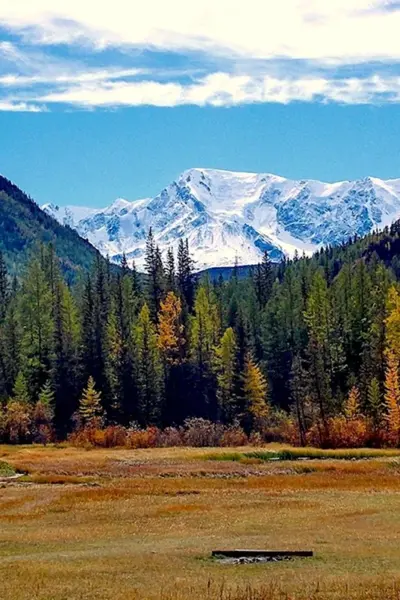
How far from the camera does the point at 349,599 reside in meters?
24.4

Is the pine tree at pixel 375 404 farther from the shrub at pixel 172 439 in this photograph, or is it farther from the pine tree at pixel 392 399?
the shrub at pixel 172 439

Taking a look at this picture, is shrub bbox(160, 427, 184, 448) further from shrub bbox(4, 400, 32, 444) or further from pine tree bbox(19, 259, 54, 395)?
pine tree bbox(19, 259, 54, 395)

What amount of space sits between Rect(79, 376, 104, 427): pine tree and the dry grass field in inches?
1461

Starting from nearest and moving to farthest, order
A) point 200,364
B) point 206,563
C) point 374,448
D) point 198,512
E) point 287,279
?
point 206,563 → point 198,512 → point 374,448 → point 200,364 → point 287,279

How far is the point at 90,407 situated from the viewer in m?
126

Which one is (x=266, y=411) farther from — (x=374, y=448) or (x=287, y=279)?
(x=287, y=279)

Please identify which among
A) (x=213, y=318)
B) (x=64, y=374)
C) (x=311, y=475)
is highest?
(x=213, y=318)

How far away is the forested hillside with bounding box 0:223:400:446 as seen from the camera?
389 ft

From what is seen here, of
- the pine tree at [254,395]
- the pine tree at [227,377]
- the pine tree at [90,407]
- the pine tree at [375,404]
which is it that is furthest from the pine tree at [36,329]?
Answer: the pine tree at [375,404]

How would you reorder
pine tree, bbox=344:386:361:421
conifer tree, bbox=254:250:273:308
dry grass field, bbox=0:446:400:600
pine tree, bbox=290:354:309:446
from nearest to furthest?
dry grass field, bbox=0:446:400:600
pine tree, bbox=344:386:361:421
pine tree, bbox=290:354:309:446
conifer tree, bbox=254:250:273:308

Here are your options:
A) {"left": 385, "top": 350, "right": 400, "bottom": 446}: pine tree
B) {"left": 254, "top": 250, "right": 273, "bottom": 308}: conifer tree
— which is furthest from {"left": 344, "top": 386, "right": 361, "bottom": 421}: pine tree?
{"left": 254, "top": 250, "right": 273, "bottom": 308}: conifer tree

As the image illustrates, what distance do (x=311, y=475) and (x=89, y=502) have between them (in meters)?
25.6

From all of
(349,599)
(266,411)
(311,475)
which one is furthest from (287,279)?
(349,599)

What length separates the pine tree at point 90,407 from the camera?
402ft
